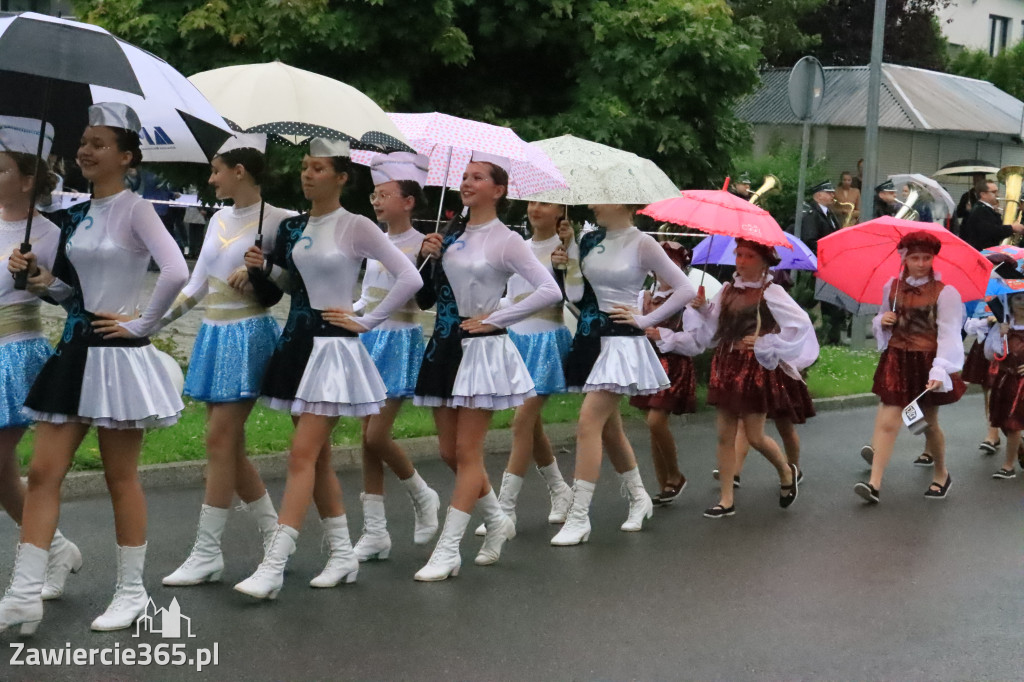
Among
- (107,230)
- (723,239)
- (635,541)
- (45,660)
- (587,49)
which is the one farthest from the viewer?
(587,49)

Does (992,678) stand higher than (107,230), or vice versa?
(107,230)

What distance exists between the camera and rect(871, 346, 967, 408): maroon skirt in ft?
32.6

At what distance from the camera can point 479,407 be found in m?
7.33

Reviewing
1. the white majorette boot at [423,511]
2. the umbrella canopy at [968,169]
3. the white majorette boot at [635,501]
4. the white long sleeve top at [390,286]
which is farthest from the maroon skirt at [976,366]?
the umbrella canopy at [968,169]

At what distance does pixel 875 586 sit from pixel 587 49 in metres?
7.76

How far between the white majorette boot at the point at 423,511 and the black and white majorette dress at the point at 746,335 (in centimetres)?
193

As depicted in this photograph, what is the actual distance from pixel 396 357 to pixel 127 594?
2185 mm

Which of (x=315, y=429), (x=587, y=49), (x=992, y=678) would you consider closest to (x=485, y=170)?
(x=315, y=429)

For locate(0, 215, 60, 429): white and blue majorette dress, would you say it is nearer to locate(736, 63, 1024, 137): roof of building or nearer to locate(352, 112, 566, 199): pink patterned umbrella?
locate(352, 112, 566, 199): pink patterned umbrella

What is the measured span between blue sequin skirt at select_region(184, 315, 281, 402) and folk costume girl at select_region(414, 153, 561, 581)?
0.90 metres

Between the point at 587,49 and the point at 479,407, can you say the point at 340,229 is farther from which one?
the point at 587,49

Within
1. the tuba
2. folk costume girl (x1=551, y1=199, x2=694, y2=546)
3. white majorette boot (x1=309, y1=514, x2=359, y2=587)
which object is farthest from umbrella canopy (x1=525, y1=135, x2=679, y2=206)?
the tuba

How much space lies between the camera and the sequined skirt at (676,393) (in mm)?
9531

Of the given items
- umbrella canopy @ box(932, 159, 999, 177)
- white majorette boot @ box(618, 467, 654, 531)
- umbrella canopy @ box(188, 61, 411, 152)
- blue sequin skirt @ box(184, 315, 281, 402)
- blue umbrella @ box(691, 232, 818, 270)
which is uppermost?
umbrella canopy @ box(188, 61, 411, 152)
